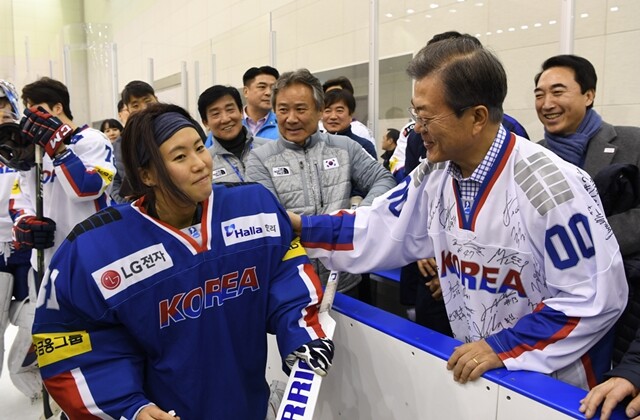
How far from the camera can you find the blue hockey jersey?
1124 mm

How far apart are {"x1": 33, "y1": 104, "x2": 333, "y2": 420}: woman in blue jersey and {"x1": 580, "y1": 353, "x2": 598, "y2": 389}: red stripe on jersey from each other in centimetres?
58

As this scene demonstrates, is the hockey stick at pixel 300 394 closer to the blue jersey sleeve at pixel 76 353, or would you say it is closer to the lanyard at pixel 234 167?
the blue jersey sleeve at pixel 76 353

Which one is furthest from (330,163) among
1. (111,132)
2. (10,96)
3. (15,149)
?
(111,132)

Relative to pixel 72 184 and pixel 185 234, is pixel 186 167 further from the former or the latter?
pixel 72 184

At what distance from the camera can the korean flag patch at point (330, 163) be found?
77.7 inches

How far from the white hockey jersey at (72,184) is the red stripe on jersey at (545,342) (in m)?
1.75

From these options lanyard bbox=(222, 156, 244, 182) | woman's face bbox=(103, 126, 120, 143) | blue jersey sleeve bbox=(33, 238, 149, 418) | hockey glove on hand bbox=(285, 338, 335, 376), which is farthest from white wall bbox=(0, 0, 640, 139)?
blue jersey sleeve bbox=(33, 238, 149, 418)

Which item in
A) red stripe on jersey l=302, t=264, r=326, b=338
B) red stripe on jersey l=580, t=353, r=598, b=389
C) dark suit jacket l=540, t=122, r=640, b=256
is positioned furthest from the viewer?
dark suit jacket l=540, t=122, r=640, b=256

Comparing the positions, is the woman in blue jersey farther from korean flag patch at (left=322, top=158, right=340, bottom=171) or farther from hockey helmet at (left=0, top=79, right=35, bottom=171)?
hockey helmet at (left=0, top=79, right=35, bottom=171)

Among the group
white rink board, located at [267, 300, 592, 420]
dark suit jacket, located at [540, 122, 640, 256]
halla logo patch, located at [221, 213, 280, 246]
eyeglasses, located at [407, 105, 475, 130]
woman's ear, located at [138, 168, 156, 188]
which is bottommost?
white rink board, located at [267, 300, 592, 420]

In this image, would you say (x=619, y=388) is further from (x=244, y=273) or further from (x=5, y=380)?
(x=5, y=380)

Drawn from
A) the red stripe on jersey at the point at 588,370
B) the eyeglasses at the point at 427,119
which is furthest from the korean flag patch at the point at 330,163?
the red stripe on jersey at the point at 588,370

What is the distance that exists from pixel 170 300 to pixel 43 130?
1.28 m

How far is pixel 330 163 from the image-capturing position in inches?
78.1
